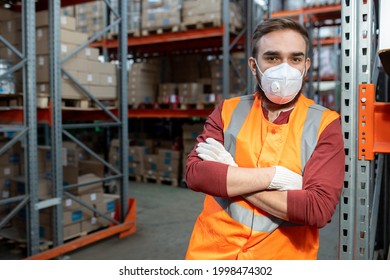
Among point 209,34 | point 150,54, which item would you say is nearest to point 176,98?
point 209,34

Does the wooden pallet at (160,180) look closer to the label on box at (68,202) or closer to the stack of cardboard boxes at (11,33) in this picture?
the label on box at (68,202)

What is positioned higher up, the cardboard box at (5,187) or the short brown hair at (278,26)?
the short brown hair at (278,26)

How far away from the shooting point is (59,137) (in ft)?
15.9

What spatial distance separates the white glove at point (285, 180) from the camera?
158 cm

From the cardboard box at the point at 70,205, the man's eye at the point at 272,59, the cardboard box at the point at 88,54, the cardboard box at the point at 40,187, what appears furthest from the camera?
the cardboard box at the point at 88,54

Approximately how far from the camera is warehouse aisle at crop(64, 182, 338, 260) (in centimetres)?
507

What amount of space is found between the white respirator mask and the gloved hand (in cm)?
31

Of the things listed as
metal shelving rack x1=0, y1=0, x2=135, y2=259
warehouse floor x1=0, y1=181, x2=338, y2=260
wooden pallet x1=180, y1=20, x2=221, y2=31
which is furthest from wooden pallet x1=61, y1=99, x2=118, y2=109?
wooden pallet x1=180, y1=20, x2=221, y2=31

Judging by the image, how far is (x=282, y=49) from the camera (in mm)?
1713

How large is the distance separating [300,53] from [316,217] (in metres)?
0.68

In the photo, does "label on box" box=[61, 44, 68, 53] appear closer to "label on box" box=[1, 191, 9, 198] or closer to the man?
"label on box" box=[1, 191, 9, 198]

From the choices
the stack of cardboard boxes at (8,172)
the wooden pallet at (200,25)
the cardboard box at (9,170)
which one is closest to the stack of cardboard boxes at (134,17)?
the wooden pallet at (200,25)

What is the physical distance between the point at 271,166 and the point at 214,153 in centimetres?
24

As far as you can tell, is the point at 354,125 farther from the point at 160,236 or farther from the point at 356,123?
the point at 160,236
